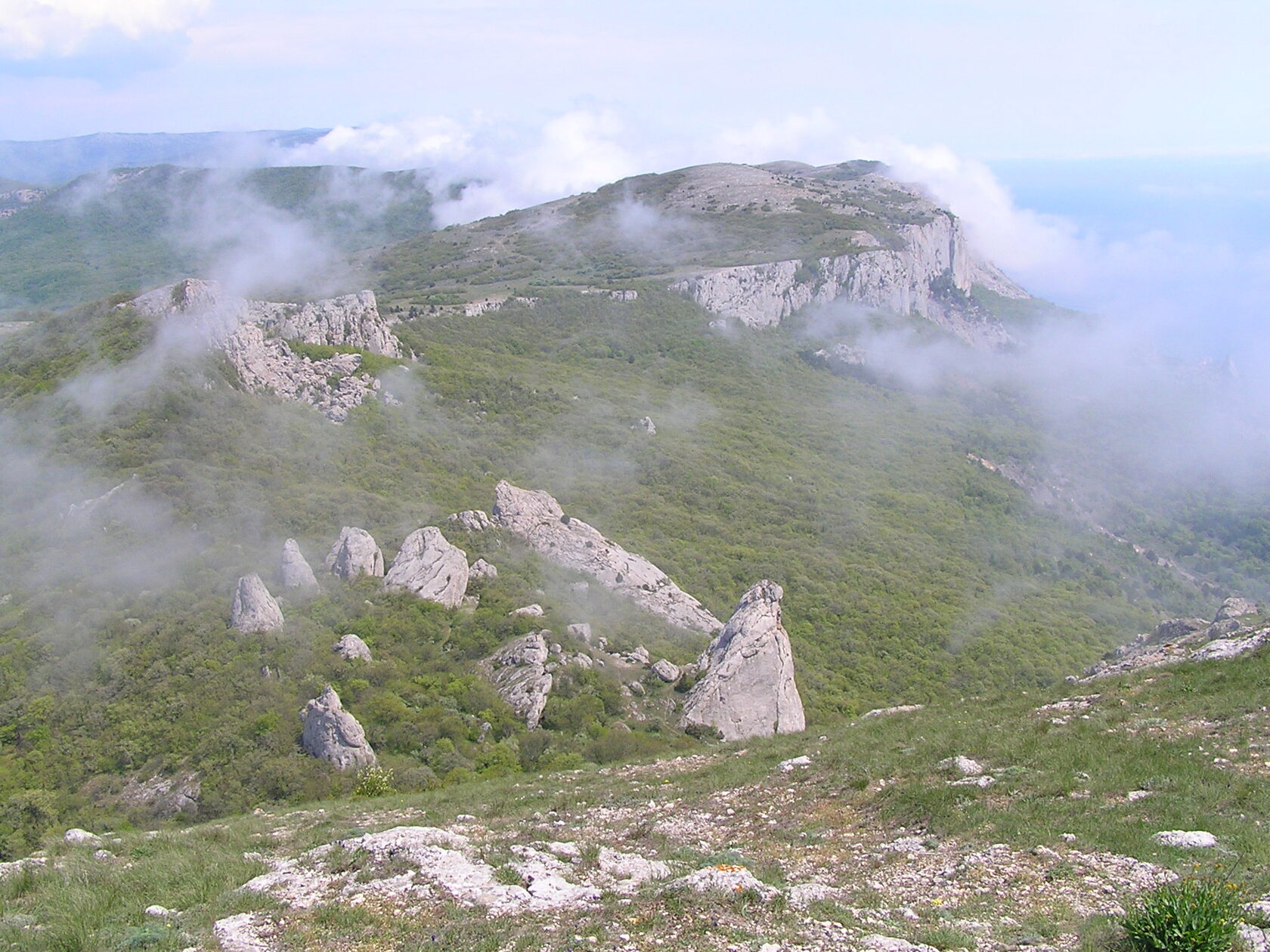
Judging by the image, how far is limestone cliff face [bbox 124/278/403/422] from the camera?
5662 cm

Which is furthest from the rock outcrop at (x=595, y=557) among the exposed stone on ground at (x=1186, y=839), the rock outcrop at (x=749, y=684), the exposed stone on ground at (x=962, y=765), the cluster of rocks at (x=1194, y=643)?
the exposed stone on ground at (x=1186, y=839)

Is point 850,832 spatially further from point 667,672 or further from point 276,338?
point 276,338

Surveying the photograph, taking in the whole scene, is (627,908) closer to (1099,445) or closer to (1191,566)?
(1191,566)

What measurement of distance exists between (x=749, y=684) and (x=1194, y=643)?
14642mm

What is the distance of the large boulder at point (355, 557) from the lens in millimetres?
36750

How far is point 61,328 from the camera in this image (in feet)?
196

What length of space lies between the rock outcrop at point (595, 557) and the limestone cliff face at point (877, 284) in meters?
82.1

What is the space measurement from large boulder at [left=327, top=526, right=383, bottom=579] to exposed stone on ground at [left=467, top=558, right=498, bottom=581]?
4.30 m

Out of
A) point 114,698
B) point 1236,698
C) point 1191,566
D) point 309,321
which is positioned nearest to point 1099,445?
point 1191,566

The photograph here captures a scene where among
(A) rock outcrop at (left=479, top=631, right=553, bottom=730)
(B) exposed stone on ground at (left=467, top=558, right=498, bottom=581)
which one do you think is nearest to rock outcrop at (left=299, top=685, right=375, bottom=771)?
(A) rock outcrop at (left=479, top=631, right=553, bottom=730)

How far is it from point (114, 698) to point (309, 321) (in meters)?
46.1

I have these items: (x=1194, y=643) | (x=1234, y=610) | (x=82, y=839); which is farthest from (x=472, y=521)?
(x=1234, y=610)

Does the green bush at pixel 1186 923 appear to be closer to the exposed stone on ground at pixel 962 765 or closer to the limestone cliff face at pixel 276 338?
the exposed stone on ground at pixel 962 765

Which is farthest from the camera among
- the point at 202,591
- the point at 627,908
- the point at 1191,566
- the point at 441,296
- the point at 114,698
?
the point at 441,296
